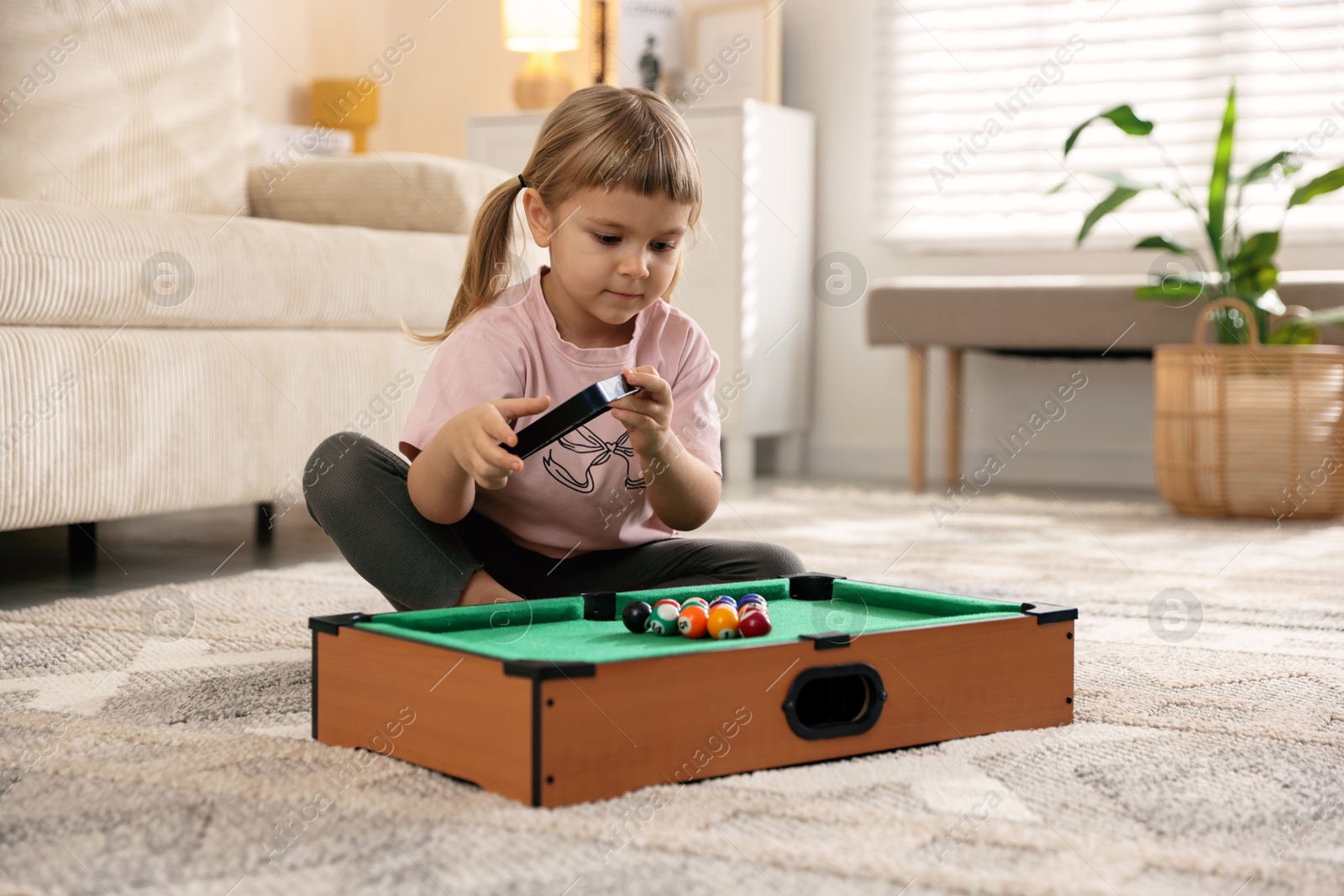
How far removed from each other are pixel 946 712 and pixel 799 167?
7.91 ft

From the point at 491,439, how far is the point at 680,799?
280 mm

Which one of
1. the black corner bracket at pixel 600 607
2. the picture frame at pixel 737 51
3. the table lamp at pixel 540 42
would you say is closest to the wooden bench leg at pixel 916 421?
the picture frame at pixel 737 51

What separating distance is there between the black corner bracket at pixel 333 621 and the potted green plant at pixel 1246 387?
6.12 ft

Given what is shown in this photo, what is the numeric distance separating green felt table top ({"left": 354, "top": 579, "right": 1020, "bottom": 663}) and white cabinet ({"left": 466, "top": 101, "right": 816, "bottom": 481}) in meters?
1.84

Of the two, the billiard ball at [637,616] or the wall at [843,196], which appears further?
the wall at [843,196]

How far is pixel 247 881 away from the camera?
623 millimetres

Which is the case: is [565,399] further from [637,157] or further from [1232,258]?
[1232,258]

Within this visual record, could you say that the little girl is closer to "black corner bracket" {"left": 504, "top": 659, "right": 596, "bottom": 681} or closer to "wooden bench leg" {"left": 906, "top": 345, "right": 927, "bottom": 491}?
"black corner bracket" {"left": 504, "top": 659, "right": 596, "bottom": 681}

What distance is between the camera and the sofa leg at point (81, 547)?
65.6 inches

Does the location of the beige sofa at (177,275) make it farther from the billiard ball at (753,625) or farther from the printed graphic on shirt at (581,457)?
the billiard ball at (753,625)

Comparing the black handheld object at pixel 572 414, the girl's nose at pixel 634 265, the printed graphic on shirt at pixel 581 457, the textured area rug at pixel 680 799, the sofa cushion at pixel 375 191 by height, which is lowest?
the textured area rug at pixel 680 799

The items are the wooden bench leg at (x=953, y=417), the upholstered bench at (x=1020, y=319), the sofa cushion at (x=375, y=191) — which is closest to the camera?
the sofa cushion at (x=375, y=191)

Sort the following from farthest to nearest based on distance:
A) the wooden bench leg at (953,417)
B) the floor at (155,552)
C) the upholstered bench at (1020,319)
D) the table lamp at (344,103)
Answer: the table lamp at (344,103) → the wooden bench leg at (953,417) → the upholstered bench at (1020,319) → the floor at (155,552)

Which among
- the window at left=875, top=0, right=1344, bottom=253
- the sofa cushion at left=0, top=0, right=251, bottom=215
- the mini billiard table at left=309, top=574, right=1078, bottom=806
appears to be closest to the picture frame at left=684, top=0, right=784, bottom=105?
the window at left=875, top=0, right=1344, bottom=253
